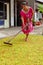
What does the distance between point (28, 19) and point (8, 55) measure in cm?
395

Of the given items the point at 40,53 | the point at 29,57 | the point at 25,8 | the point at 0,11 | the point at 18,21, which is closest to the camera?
the point at 29,57

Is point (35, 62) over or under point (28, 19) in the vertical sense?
under

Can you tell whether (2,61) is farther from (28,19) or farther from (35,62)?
A: (28,19)

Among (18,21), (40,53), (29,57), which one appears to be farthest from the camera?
(18,21)

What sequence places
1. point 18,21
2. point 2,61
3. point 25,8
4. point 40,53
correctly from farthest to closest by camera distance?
point 18,21 → point 25,8 → point 40,53 → point 2,61

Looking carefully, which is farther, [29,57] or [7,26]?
[7,26]

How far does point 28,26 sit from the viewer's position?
1149 centimetres

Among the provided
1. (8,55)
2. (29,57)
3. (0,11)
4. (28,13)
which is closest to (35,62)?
(29,57)

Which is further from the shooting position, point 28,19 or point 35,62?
point 28,19

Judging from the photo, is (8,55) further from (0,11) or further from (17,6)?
(17,6)

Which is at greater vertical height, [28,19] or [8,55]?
[28,19]

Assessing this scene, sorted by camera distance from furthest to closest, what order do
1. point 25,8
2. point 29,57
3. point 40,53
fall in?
point 25,8
point 40,53
point 29,57

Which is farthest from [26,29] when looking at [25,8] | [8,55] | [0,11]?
[0,11]

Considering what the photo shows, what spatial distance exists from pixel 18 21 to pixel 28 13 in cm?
1258
